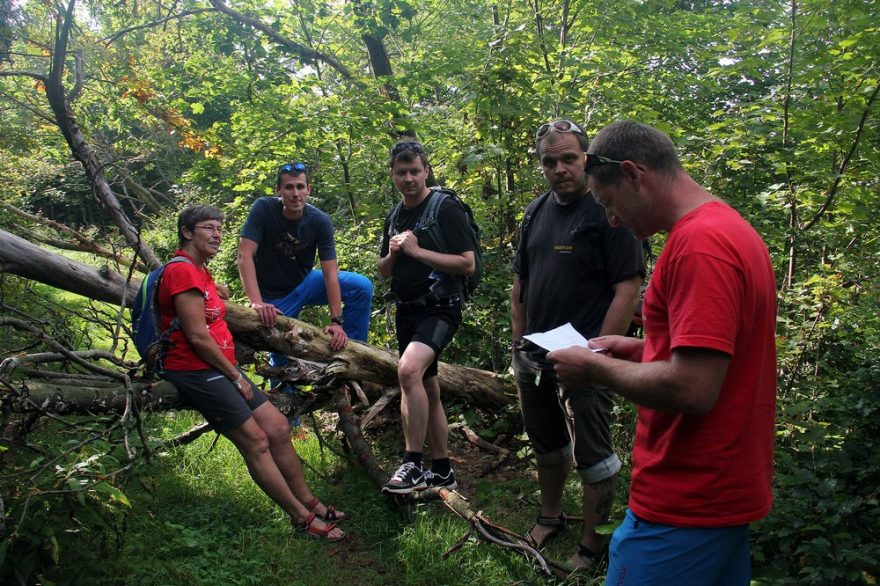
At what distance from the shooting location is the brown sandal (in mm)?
3893

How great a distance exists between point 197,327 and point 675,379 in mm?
2915

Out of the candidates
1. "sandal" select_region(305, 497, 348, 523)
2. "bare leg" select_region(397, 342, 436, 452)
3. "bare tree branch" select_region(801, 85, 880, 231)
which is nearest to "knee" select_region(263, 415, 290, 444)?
"sandal" select_region(305, 497, 348, 523)

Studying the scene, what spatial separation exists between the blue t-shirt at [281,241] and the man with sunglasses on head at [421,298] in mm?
960

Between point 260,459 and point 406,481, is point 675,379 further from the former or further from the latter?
point 260,459

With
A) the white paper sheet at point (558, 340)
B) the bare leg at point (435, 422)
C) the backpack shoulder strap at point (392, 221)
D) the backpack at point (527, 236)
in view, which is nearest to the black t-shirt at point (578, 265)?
the backpack at point (527, 236)

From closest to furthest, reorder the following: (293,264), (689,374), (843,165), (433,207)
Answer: (689,374) → (433,207) → (843,165) → (293,264)

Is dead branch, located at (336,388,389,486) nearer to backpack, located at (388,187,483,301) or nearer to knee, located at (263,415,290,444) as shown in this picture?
knee, located at (263,415,290,444)

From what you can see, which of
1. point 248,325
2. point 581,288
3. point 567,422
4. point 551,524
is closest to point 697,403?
point 581,288

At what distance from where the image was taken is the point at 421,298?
4113 mm

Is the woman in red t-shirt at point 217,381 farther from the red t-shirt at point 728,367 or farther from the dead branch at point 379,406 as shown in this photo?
the red t-shirt at point 728,367

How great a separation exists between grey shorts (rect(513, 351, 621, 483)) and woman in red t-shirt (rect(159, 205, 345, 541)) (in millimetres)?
1447

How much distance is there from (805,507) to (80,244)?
6.06 metres

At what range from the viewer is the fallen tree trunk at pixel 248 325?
4.48m

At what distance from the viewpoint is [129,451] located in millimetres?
3104
